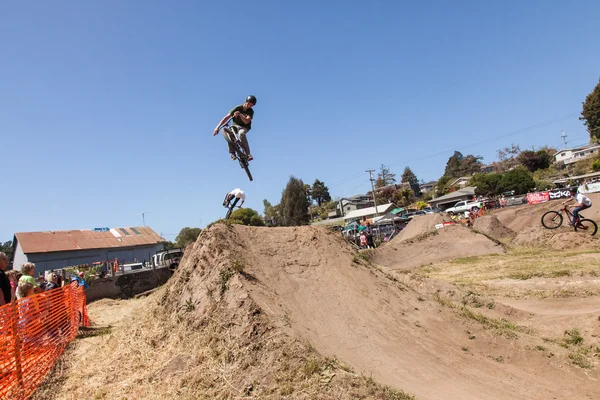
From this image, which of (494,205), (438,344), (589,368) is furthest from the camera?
(494,205)

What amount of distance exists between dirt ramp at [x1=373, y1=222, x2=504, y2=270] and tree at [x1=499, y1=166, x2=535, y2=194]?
42905mm

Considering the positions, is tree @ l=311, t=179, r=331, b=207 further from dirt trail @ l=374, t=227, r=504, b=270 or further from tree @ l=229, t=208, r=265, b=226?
tree @ l=229, t=208, r=265, b=226

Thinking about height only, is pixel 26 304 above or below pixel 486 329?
above

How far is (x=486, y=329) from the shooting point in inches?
344

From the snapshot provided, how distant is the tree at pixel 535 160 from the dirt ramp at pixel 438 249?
238 feet

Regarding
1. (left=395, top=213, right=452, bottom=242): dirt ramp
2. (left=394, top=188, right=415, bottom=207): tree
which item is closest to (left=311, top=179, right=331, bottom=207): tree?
(left=394, top=188, right=415, bottom=207): tree

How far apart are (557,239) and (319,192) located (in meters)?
A: 97.4

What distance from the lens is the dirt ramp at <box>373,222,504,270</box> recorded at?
25.2 m

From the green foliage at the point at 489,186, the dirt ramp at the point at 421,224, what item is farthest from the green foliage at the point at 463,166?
the dirt ramp at the point at 421,224

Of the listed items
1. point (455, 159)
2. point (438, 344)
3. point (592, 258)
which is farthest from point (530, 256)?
point (455, 159)

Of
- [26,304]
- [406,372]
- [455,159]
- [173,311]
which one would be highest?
[455,159]

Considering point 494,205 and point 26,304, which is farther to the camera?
point 494,205

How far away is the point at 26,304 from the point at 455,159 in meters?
157

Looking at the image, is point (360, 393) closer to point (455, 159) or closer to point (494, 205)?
point (494, 205)
